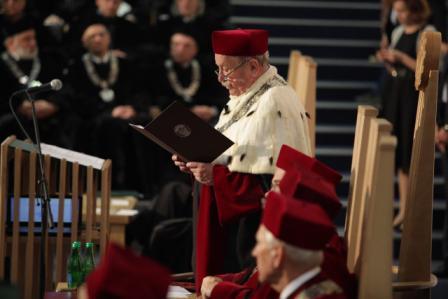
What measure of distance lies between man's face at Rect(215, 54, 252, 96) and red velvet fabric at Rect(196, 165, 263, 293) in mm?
437

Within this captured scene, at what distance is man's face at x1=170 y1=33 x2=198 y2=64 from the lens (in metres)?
10.8

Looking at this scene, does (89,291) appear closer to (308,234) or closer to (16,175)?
(308,234)

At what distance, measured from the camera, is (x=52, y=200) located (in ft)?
22.0

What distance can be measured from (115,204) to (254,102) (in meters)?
2.62

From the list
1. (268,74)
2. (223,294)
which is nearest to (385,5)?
(268,74)

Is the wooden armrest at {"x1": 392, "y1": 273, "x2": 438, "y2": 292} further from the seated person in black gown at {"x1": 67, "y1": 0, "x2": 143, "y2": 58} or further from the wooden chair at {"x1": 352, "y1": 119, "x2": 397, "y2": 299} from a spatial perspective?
the seated person in black gown at {"x1": 67, "y1": 0, "x2": 143, "y2": 58}

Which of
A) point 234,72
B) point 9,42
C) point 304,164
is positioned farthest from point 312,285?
point 9,42

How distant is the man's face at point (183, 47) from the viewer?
35.5 feet

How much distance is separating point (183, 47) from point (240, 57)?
4.85 meters

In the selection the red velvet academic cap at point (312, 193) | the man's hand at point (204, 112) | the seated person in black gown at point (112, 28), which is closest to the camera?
the red velvet academic cap at point (312, 193)

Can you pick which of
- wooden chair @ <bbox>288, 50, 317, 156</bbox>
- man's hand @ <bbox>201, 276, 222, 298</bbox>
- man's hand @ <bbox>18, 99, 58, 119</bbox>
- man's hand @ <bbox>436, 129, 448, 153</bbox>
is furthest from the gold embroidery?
man's hand @ <bbox>18, 99, 58, 119</bbox>

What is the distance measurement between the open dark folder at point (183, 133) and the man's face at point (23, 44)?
197 inches

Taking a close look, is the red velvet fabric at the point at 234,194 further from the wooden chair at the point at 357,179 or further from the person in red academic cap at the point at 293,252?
the person in red academic cap at the point at 293,252

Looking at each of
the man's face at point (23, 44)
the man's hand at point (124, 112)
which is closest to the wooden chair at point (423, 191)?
the man's hand at point (124, 112)
